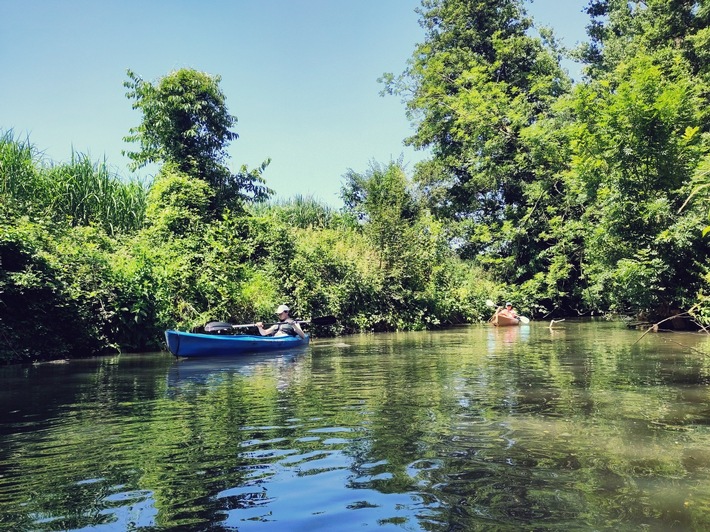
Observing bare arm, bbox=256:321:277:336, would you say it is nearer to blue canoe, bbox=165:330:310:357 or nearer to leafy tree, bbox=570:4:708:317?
blue canoe, bbox=165:330:310:357

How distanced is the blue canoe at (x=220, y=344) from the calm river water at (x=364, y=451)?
2.71m

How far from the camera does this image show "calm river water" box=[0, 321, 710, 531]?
343cm

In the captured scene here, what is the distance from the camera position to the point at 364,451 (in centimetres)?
484

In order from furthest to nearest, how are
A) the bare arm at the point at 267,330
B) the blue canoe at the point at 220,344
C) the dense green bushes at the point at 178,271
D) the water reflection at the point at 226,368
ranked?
the bare arm at the point at 267,330 → the dense green bushes at the point at 178,271 → the blue canoe at the point at 220,344 → the water reflection at the point at 226,368

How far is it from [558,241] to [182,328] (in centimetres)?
2112

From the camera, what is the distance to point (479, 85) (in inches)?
1228

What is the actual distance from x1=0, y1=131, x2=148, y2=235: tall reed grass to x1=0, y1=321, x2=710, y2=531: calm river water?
26.4 ft

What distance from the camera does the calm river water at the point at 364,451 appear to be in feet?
11.3

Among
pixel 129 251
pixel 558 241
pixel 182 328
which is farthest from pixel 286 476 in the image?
pixel 558 241

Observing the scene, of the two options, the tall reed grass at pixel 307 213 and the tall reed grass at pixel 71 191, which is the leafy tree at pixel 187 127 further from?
the tall reed grass at pixel 307 213

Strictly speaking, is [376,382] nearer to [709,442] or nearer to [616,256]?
[709,442]

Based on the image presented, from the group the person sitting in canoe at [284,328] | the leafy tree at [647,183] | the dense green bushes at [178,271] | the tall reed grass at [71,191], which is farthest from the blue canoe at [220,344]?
the leafy tree at [647,183]

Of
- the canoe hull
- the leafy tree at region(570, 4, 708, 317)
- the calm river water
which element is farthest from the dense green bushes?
the leafy tree at region(570, 4, 708, 317)

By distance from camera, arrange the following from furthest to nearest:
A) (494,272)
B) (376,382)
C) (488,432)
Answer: (494,272) → (376,382) → (488,432)
